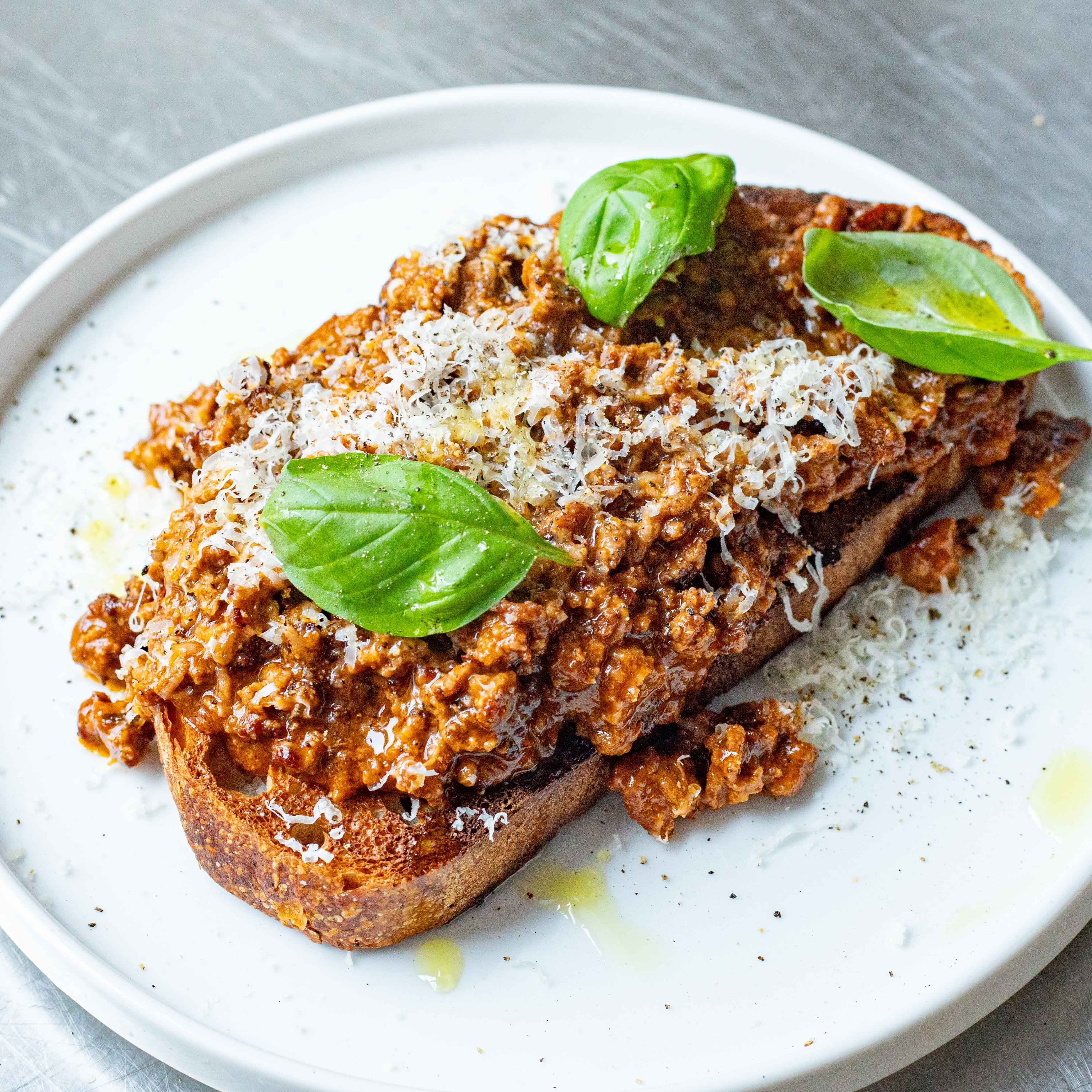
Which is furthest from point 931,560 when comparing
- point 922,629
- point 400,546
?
point 400,546

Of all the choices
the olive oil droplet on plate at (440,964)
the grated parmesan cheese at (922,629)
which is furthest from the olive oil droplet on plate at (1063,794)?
the olive oil droplet on plate at (440,964)

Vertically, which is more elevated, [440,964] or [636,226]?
[636,226]

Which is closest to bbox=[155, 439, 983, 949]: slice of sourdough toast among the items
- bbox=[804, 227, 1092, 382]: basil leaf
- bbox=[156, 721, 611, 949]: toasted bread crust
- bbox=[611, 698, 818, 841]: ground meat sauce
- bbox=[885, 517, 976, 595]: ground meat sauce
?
bbox=[156, 721, 611, 949]: toasted bread crust

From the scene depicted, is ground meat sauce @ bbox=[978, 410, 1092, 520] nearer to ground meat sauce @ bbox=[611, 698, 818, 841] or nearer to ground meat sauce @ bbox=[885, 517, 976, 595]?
ground meat sauce @ bbox=[885, 517, 976, 595]

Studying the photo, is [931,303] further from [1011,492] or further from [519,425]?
[519,425]

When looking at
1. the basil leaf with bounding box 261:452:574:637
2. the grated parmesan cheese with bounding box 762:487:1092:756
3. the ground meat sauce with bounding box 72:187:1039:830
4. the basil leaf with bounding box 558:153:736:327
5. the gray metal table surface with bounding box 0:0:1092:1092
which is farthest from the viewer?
the gray metal table surface with bounding box 0:0:1092:1092
